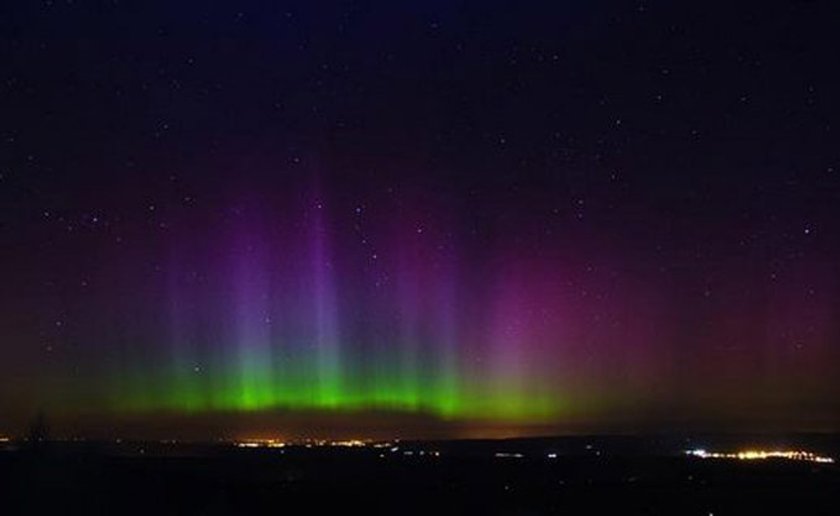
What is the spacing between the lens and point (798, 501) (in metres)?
45.8

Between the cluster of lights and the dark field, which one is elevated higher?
the dark field

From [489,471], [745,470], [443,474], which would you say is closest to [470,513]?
[443,474]

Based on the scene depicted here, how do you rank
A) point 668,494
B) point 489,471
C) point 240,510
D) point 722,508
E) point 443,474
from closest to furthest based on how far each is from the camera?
point 240,510, point 722,508, point 668,494, point 443,474, point 489,471

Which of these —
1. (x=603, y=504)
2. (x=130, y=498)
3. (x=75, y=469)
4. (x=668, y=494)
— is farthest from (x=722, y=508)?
(x=75, y=469)

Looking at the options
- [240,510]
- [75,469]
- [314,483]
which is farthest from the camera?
[314,483]

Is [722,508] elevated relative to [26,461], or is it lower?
lower

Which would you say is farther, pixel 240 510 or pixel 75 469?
pixel 75 469

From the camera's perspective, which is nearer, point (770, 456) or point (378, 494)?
point (378, 494)

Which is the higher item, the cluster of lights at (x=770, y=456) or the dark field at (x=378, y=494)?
the dark field at (x=378, y=494)

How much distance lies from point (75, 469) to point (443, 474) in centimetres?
2875

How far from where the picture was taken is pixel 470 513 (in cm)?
3694

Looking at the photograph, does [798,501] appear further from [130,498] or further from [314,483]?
[130,498]

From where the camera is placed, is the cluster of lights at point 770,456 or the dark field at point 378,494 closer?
the dark field at point 378,494

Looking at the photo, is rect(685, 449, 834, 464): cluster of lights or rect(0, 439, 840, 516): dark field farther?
rect(685, 449, 834, 464): cluster of lights
